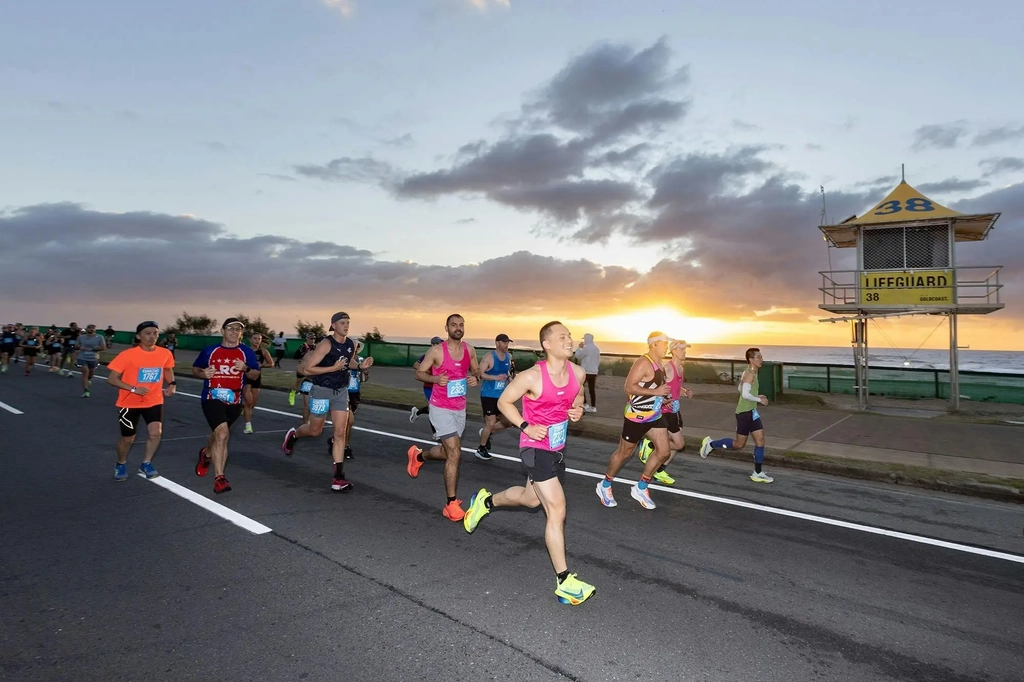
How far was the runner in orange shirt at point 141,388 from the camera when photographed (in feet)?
23.0

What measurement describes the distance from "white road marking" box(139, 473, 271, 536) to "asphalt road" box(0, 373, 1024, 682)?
11 centimetres

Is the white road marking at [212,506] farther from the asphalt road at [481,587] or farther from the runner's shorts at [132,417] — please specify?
the runner's shorts at [132,417]

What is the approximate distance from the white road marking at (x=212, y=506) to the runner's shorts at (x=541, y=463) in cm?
265

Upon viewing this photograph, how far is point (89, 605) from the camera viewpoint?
12.7ft

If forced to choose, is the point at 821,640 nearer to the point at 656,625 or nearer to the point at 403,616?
the point at 656,625

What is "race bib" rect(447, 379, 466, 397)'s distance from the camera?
631 centimetres

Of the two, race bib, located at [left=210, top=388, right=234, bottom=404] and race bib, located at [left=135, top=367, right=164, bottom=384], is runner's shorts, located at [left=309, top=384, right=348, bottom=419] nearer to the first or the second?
race bib, located at [left=210, top=388, right=234, bottom=404]

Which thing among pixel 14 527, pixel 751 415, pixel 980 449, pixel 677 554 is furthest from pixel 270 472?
pixel 980 449

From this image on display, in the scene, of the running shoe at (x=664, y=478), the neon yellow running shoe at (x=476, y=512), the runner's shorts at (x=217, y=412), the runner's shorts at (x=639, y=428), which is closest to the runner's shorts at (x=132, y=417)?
the runner's shorts at (x=217, y=412)

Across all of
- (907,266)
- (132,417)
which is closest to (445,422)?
(132,417)

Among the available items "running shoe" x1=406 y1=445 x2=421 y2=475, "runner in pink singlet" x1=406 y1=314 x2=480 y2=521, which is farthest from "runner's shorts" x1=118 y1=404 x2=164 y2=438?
"runner in pink singlet" x1=406 y1=314 x2=480 y2=521

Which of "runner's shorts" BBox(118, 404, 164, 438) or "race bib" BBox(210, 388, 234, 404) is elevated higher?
"race bib" BBox(210, 388, 234, 404)

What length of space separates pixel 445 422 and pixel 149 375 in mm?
3783

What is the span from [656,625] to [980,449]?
9.61 m
